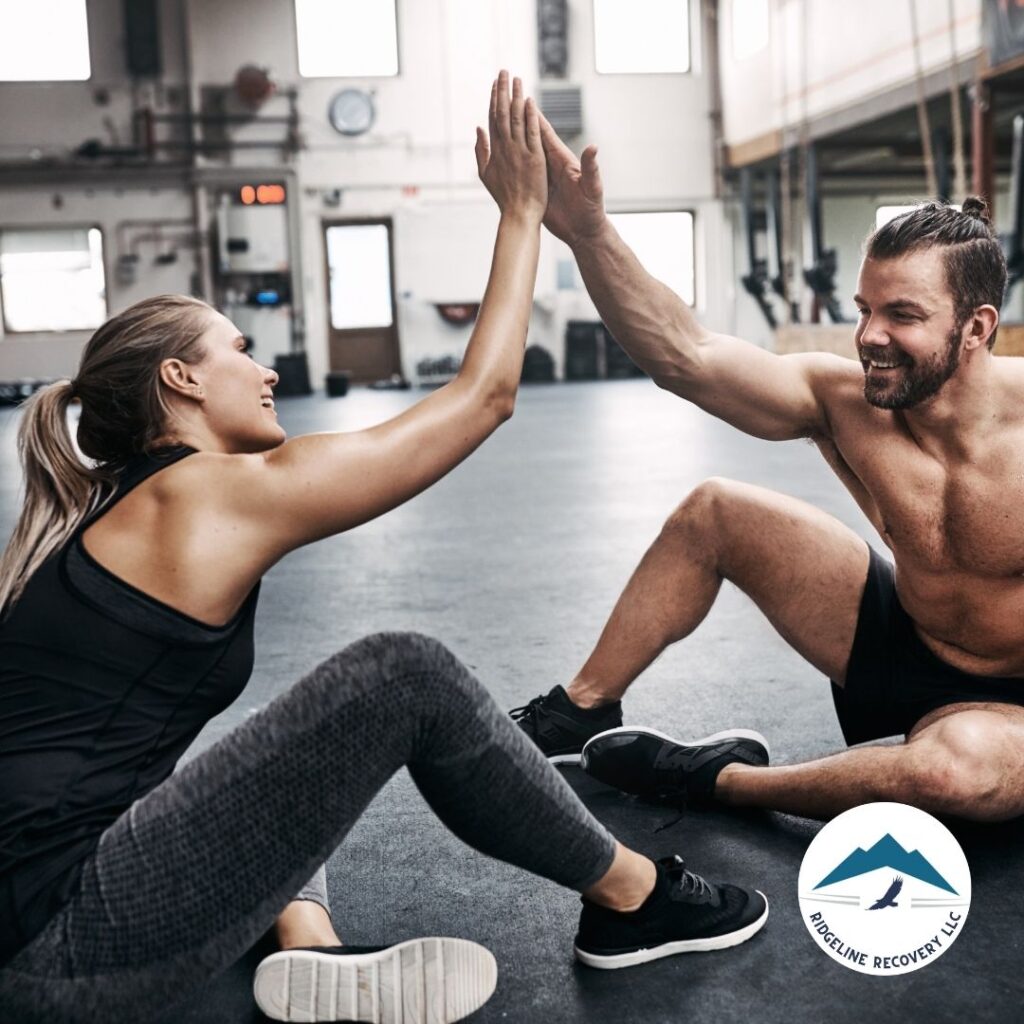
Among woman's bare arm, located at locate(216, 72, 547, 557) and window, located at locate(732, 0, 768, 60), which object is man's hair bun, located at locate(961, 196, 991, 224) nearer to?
woman's bare arm, located at locate(216, 72, 547, 557)

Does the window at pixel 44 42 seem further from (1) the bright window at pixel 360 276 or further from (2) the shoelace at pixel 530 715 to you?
(2) the shoelace at pixel 530 715

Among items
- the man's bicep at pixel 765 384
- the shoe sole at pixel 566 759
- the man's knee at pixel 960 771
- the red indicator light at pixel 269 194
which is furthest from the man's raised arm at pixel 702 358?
the red indicator light at pixel 269 194

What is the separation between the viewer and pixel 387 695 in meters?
1.24

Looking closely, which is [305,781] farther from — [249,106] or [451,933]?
[249,106]

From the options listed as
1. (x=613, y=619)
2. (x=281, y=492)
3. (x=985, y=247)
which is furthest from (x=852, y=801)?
(x=281, y=492)

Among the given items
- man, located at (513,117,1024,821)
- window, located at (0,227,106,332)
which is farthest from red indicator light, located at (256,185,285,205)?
man, located at (513,117,1024,821)

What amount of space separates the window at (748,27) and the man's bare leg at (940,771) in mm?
12744

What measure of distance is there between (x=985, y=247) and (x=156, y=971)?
162cm

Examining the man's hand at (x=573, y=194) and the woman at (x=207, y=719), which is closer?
the woman at (x=207, y=719)

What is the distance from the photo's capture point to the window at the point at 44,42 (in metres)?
13.9

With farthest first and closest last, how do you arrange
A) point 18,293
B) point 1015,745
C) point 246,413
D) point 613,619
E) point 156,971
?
point 18,293
point 613,619
point 1015,745
point 246,413
point 156,971

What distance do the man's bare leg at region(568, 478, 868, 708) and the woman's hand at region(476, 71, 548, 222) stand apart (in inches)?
28.7

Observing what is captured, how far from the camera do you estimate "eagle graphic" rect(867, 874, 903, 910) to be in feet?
5.53

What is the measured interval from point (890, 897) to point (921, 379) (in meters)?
0.80
